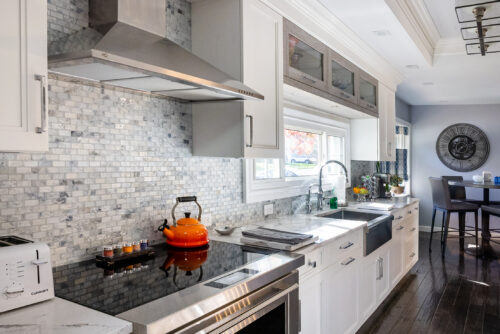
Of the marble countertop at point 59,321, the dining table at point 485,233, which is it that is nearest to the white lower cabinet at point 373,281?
the marble countertop at point 59,321

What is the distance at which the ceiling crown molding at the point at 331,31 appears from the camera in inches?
100

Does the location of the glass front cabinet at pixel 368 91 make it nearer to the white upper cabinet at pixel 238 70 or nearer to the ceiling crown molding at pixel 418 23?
the ceiling crown molding at pixel 418 23

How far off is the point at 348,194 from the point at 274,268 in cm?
304

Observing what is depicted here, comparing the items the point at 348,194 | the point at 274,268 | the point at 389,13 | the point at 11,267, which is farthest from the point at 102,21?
the point at 348,194

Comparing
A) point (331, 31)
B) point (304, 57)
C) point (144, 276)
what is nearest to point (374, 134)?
point (331, 31)

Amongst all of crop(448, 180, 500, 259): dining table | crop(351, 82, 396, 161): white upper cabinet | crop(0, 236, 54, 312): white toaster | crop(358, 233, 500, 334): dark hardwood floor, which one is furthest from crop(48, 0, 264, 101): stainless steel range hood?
crop(448, 180, 500, 259): dining table

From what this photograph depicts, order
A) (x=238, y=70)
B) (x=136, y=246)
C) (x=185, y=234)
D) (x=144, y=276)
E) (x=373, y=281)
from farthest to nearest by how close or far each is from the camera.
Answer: (x=373, y=281), (x=238, y=70), (x=185, y=234), (x=136, y=246), (x=144, y=276)

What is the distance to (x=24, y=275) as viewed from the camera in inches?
45.8

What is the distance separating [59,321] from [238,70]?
1.47m

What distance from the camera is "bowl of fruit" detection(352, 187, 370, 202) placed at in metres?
4.30

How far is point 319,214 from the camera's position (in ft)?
10.9

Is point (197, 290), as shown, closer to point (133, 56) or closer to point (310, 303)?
point (133, 56)

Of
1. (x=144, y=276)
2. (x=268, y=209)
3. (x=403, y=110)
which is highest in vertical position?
(x=403, y=110)

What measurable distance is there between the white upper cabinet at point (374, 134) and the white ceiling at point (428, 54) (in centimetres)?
42
